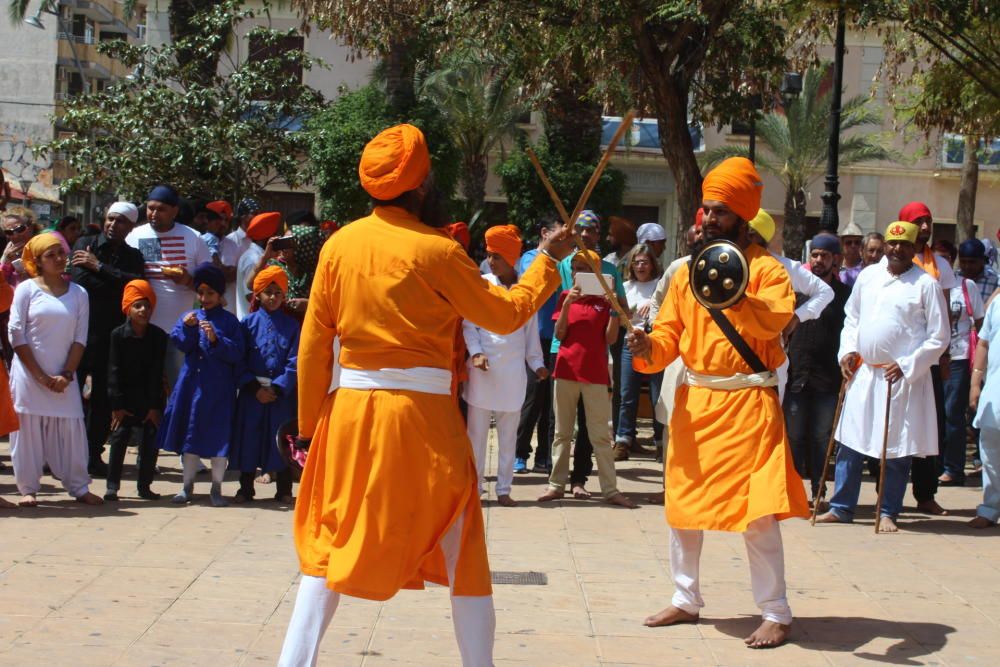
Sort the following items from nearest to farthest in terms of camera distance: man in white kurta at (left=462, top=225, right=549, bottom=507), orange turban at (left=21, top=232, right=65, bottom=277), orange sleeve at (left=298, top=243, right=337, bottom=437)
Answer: orange sleeve at (left=298, top=243, right=337, bottom=437) → orange turban at (left=21, top=232, right=65, bottom=277) → man in white kurta at (left=462, top=225, right=549, bottom=507)

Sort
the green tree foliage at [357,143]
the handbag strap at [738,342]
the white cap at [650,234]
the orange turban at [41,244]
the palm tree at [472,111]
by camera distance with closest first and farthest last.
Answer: the handbag strap at [738,342] < the orange turban at [41,244] < the white cap at [650,234] < the green tree foliage at [357,143] < the palm tree at [472,111]

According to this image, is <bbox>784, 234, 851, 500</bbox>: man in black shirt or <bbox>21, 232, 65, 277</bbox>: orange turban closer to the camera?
<bbox>21, 232, 65, 277</bbox>: orange turban

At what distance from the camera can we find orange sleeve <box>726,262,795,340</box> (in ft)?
19.3

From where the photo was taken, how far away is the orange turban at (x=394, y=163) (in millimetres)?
4691

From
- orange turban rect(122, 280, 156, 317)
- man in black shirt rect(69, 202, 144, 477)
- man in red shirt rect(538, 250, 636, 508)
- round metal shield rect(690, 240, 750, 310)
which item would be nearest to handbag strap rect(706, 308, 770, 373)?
round metal shield rect(690, 240, 750, 310)

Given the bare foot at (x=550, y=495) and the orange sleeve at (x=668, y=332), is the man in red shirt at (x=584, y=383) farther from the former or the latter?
the orange sleeve at (x=668, y=332)

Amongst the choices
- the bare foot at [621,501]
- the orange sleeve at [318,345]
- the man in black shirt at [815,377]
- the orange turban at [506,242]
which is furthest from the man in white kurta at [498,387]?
the orange sleeve at [318,345]

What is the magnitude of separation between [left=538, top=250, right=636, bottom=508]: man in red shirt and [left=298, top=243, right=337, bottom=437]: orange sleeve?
4938 mm

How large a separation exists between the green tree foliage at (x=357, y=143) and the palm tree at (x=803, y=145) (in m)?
10.8

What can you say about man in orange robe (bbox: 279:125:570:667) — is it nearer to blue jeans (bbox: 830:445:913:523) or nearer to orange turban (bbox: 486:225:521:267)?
orange turban (bbox: 486:225:521:267)

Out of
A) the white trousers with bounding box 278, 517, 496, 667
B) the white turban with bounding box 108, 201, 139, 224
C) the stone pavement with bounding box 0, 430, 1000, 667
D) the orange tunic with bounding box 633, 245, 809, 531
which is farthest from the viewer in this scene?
the white turban with bounding box 108, 201, 139, 224

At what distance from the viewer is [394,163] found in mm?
4695

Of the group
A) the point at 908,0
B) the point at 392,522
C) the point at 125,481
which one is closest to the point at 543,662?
the point at 392,522

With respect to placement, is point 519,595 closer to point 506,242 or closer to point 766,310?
point 766,310
